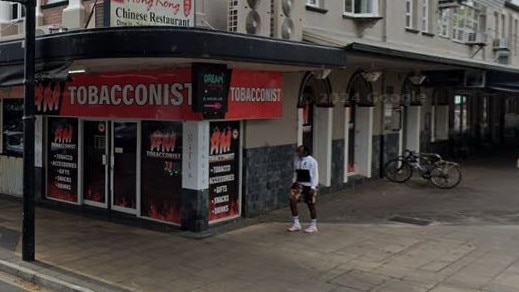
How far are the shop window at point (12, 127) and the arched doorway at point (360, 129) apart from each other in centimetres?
806

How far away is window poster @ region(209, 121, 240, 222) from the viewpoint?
11.1 m

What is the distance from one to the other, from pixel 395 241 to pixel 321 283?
273 centimetres

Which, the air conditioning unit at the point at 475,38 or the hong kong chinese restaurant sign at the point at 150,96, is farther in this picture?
the air conditioning unit at the point at 475,38

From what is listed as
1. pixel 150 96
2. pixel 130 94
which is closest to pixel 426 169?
pixel 150 96

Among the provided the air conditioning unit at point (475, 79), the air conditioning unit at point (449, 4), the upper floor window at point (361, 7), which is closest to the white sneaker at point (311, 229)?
the upper floor window at point (361, 7)

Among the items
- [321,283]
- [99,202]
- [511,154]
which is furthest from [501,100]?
[321,283]

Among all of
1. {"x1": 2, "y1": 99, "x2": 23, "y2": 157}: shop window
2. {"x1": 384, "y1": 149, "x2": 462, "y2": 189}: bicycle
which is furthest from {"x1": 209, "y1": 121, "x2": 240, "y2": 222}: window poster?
{"x1": 384, "y1": 149, "x2": 462, "y2": 189}: bicycle

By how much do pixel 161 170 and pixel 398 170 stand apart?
316 inches

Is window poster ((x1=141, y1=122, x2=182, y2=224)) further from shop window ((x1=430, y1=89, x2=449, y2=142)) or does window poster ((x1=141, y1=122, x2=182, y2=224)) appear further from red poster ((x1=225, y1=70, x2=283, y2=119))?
shop window ((x1=430, y1=89, x2=449, y2=142))

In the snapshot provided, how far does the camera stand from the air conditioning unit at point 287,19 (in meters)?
11.9

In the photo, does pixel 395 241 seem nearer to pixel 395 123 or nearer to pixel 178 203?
pixel 178 203

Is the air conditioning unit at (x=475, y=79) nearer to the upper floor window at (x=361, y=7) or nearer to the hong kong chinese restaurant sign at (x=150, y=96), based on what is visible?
the upper floor window at (x=361, y=7)

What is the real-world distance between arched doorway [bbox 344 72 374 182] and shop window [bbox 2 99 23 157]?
26.4ft

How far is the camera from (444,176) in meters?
16.3
